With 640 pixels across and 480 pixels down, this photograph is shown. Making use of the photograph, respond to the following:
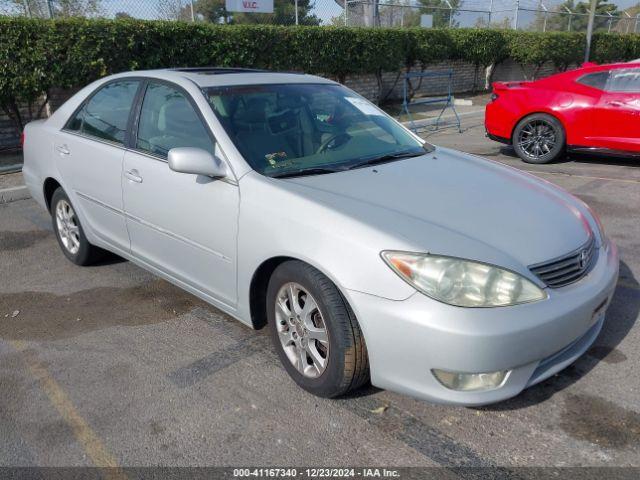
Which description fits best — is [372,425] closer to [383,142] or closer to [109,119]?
[383,142]

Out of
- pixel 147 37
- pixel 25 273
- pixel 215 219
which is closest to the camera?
pixel 215 219

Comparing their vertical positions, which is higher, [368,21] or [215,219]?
[368,21]

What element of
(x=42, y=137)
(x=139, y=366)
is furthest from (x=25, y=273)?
(x=139, y=366)

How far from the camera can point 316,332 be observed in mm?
2746

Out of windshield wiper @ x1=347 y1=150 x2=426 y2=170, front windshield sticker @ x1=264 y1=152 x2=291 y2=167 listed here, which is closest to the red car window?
windshield wiper @ x1=347 y1=150 x2=426 y2=170

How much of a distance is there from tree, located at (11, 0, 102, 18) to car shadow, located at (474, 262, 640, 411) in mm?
9489

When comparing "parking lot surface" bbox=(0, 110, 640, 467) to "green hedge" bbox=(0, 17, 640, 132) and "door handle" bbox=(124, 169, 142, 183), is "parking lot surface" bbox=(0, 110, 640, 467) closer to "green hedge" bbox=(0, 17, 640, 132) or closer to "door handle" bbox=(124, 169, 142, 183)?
"door handle" bbox=(124, 169, 142, 183)

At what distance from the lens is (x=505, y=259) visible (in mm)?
2465

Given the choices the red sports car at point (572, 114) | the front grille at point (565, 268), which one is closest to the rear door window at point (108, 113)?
the front grille at point (565, 268)

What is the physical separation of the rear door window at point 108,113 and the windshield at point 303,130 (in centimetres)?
87

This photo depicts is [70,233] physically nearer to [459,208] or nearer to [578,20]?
[459,208]

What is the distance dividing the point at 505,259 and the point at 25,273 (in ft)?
12.9

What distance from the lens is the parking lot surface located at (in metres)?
2.49

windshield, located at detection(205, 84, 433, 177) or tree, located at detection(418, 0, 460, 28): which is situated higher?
tree, located at detection(418, 0, 460, 28)
